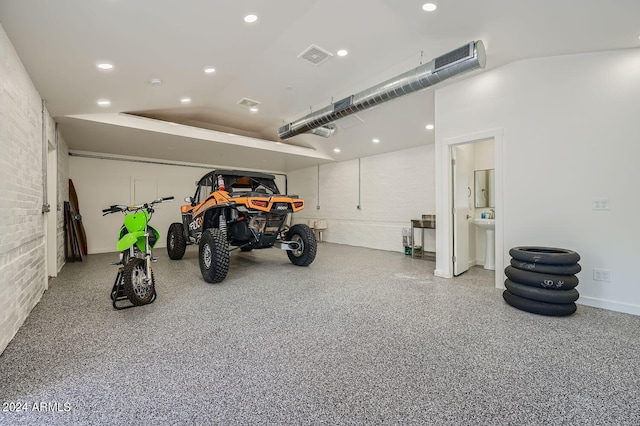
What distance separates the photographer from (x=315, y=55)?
3.93 meters

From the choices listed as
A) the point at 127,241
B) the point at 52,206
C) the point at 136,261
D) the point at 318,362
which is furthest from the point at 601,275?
the point at 52,206

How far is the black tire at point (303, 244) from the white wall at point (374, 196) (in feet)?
11.0

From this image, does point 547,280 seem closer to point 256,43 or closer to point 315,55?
point 315,55

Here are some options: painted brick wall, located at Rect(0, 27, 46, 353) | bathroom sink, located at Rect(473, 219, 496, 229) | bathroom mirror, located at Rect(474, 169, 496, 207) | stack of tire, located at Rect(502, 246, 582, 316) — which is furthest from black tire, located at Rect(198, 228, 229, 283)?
bathroom mirror, located at Rect(474, 169, 496, 207)

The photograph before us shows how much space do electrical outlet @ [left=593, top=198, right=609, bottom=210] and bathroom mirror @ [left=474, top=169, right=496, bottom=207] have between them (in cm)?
257

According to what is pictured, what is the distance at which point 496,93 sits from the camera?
4.03 metres

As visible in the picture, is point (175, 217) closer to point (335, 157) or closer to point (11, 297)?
point (335, 157)

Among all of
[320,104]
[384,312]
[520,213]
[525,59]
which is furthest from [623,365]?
[320,104]

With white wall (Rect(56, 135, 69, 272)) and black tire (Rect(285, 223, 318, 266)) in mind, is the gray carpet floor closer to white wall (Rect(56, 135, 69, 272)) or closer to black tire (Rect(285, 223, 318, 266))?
black tire (Rect(285, 223, 318, 266))

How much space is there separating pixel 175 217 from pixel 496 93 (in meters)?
8.73

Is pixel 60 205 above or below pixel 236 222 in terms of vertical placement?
above

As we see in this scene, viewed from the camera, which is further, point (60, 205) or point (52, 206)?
Answer: point (60, 205)

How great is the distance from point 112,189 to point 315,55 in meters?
6.92

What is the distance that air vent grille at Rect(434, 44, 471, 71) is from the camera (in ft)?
10.6
